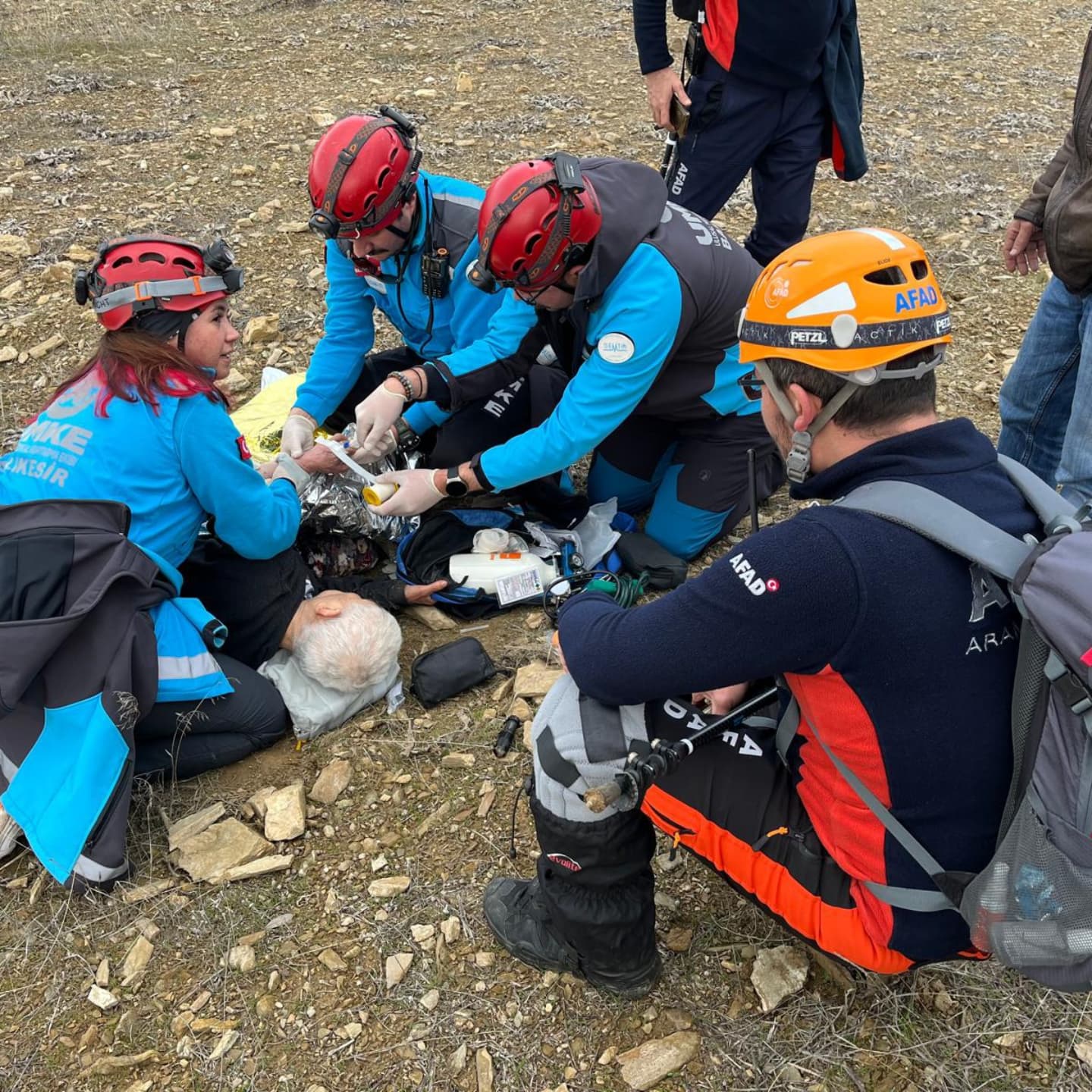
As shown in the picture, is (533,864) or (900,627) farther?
(533,864)

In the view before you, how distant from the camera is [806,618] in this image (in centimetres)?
199

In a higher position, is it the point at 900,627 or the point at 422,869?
the point at 900,627

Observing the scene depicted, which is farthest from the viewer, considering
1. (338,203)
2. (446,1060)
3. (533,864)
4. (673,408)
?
(673,408)

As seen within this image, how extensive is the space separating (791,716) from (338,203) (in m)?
3.01

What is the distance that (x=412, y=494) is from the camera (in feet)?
14.5

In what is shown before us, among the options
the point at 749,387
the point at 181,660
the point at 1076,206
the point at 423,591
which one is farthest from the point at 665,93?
the point at 181,660

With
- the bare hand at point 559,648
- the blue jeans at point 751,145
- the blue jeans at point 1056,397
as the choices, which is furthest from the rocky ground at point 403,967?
the blue jeans at point 751,145

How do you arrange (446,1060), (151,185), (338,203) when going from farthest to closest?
(151,185) < (338,203) < (446,1060)

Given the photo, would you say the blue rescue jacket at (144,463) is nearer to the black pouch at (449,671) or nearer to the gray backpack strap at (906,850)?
the black pouch at (449,671)

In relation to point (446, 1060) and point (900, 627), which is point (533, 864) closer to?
point (446, 1060)

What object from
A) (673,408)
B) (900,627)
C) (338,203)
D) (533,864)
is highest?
(338,203)

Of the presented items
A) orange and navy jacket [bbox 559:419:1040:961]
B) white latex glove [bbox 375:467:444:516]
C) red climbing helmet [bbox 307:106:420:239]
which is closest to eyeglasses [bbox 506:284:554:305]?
red climbing helmet [bbox 307:106:420:239]

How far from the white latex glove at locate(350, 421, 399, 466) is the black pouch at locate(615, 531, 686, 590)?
1.26 metres

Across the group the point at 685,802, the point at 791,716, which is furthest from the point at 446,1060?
the point at 791,716
